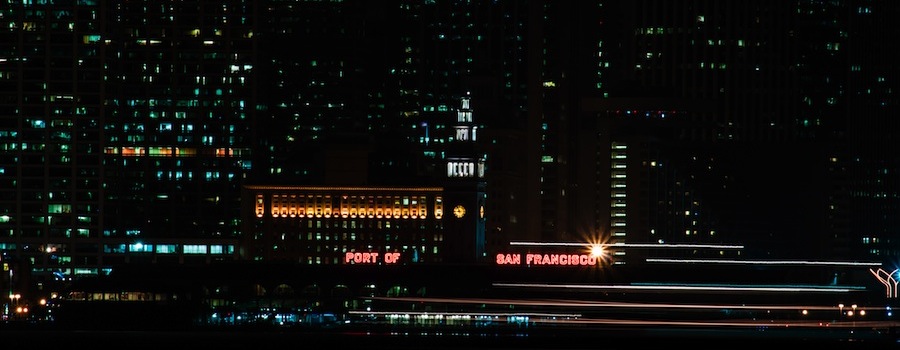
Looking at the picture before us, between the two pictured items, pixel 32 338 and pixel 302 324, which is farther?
pixel 302 324

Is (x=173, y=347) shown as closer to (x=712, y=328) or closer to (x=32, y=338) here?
(x=32, y=338)

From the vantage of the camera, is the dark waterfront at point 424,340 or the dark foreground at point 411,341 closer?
the dark foreground at point 411,341

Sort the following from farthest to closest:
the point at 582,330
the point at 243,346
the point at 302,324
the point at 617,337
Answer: the point at 302,324, the point at 582,330, the point at 617,337, the point at 243,346

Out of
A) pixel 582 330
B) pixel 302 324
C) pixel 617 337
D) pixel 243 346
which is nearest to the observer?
pixel 243 346

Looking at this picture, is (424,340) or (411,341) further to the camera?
(424,340)

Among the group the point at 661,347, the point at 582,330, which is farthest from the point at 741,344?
the point at 582,330

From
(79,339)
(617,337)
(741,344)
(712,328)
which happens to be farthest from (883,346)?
(79,339)

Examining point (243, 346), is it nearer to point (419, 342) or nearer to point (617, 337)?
point (419, 342)

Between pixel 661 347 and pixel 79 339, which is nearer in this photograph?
pixel 661 347

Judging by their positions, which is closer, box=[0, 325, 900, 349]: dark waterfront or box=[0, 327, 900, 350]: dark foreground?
box=[0, 327, 900, 350]: dark foreground
